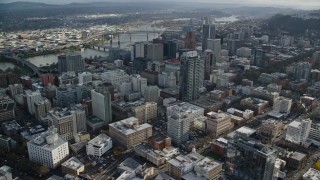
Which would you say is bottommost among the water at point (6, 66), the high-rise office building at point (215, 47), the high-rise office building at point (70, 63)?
the water at point (6, 66)

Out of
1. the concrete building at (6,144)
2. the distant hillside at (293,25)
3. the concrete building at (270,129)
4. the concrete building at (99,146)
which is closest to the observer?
the concrete building at (99,146)

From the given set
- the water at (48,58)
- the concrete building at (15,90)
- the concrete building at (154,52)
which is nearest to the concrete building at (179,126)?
the concrete building at (15,90)

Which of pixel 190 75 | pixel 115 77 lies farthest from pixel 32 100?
pixel 190 75

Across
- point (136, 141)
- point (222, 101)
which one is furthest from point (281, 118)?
point (136, 141)

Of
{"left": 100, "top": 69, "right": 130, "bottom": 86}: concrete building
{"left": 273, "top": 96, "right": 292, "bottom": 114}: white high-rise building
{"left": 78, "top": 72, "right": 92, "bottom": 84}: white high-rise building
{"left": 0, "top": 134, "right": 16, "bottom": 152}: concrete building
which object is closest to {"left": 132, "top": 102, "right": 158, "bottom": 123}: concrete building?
{"left": 100, "top": 69, "right": 130, "bottom": 86}: concrete building

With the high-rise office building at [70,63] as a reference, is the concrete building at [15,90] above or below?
below

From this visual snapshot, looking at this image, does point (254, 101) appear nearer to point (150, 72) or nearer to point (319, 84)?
point (319, 84)

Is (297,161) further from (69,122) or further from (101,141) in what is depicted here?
(69,122)

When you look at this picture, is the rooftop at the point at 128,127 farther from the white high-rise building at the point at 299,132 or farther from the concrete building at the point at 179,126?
the white high-rise building at the point at 299,132
